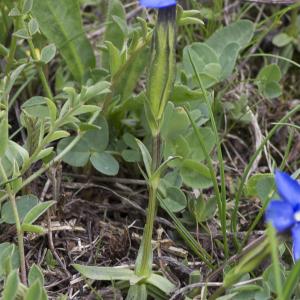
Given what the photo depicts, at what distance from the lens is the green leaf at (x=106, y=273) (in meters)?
1.56

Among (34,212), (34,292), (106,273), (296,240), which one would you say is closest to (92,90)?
(34,212)

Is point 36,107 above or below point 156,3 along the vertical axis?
below

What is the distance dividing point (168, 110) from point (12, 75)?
0.43 metres

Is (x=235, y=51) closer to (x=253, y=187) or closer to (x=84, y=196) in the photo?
(x=253, y=187)

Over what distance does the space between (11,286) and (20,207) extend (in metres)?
0.42

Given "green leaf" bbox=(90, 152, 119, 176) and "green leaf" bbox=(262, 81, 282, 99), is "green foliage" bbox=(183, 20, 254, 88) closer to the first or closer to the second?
"green leaf" bbox=(262, 81, 282, 99)

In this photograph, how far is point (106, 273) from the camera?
5.16 ft

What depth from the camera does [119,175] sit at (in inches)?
80.4

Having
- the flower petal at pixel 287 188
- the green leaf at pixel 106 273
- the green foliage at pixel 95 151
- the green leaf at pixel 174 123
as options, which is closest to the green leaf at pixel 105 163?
the green foliage at pixel 95 151

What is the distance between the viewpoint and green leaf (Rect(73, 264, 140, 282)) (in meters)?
1.56

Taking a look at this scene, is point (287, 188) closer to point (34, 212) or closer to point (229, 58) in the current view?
point (34, 212)

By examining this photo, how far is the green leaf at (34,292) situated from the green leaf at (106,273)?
203 millimetres

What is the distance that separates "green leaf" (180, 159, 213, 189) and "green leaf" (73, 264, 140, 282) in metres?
0.38

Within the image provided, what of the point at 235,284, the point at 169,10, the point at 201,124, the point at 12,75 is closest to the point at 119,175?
the point at 201,124
